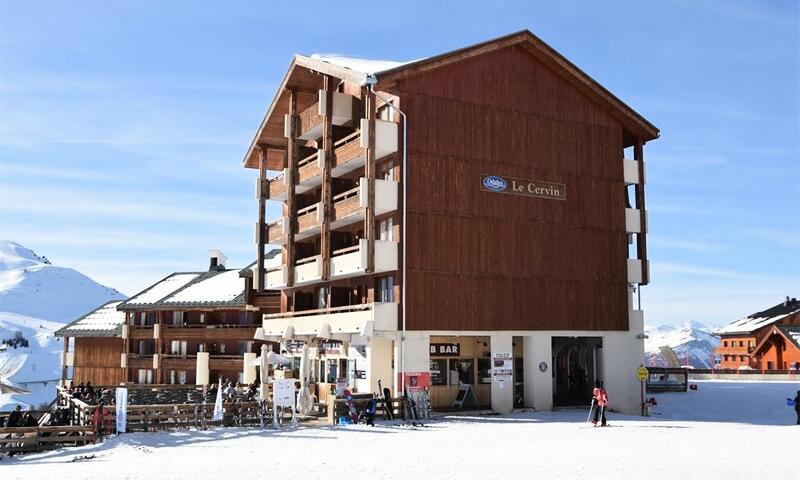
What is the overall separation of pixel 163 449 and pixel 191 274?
5572 cm

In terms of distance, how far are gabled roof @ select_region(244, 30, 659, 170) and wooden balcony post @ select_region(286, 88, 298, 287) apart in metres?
1.23

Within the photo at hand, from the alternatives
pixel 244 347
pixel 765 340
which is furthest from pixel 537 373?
pixel 765 340

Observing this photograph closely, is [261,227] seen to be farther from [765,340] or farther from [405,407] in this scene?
[765,340]

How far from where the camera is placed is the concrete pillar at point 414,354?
34.6 m

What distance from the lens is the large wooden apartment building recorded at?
119 ft

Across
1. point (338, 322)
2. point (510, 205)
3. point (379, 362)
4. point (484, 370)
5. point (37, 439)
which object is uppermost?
point (510, 205)

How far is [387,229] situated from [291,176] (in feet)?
35.6

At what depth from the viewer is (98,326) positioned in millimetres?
75688

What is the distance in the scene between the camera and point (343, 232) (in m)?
44.8

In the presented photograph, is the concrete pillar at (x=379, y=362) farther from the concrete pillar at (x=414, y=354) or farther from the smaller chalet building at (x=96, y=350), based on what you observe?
the smaller chalet building at (x=96, y=350)

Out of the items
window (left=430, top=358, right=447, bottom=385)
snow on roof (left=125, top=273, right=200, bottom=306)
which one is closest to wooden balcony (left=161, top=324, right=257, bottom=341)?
snow on roof (left=125, top=273, right=200, bottom=306)

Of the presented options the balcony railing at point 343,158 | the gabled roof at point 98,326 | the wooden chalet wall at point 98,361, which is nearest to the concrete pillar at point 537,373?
the balcony railing at point 343,158

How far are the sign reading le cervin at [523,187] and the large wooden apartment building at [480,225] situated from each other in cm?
7

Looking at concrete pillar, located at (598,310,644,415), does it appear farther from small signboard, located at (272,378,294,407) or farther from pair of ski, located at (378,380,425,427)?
small signboard, located at (272,378,294,407)
